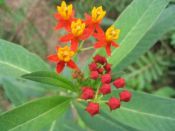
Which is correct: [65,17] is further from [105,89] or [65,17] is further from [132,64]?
[132,64]

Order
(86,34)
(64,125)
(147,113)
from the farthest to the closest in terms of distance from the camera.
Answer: (64,125) < (147,113) < (86,34)

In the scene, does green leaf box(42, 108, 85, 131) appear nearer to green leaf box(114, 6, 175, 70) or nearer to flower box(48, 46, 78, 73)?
green leaf box(114, 6, 175, 70)

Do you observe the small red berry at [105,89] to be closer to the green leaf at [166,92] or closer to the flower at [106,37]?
the flower at [106,37]

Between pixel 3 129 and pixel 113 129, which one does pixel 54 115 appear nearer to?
pixel 3 129

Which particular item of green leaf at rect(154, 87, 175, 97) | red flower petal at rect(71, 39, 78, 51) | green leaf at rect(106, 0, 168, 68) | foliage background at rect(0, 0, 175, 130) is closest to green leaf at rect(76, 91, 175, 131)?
green leaf at rect(106, 0, 168, 68)

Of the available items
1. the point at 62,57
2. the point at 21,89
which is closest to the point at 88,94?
the point at 62,57

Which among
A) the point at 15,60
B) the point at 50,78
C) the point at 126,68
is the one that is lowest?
the point at 50,78

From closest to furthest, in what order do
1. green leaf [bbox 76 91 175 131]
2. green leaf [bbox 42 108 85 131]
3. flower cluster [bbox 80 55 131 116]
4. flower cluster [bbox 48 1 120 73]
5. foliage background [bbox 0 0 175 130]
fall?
1. flower cluster [bbox 80 55 131 116]
2. flower cluster [bbox 48 1 120 73]
3. green leaf [bbox 76 91 175 131]
4. green leaf [bbox 42 108 85 131]
5. foliage background [bbox 0 0 175 130]
